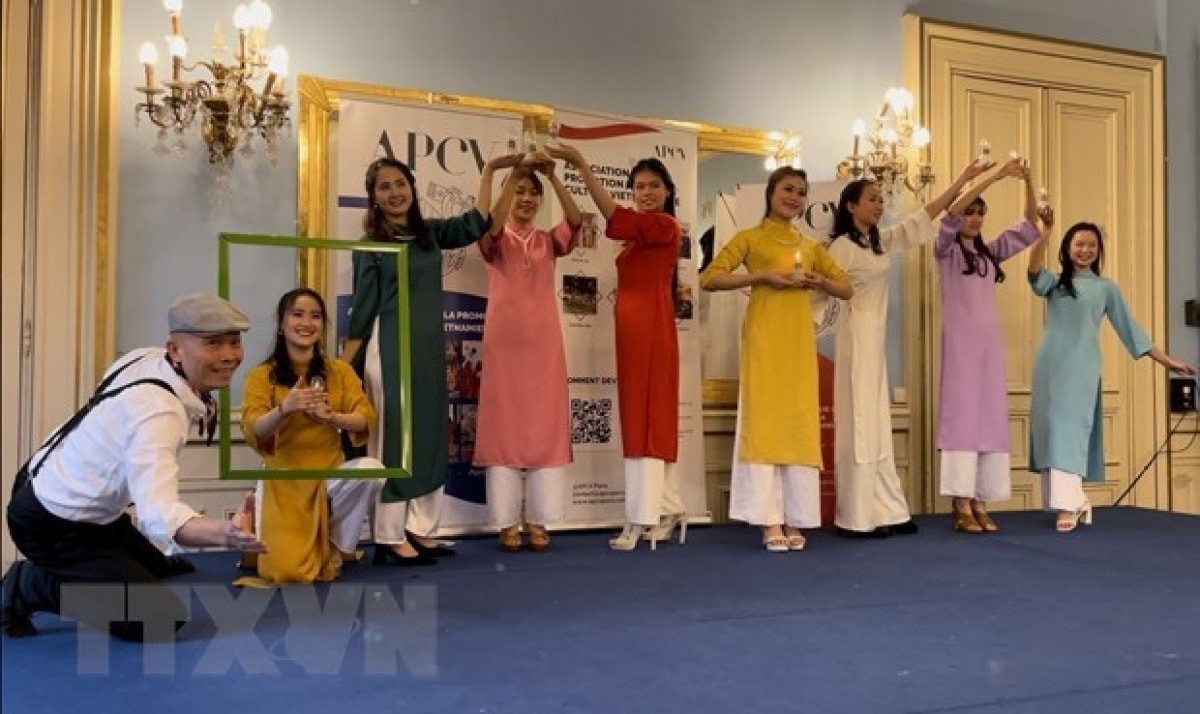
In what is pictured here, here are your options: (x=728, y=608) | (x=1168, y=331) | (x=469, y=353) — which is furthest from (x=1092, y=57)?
(x=728, y=608)

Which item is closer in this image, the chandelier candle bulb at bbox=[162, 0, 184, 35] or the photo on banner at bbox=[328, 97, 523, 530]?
the chandelier candle bulb at bbox=[162, 0, 184, 35]

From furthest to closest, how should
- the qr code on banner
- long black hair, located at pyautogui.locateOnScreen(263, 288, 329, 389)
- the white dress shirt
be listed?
the qr code on banner → long black hair, located at pyautogui.locateOnScreen(263, 288, 329, 389) → the white dress shirt

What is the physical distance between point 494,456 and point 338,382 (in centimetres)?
87

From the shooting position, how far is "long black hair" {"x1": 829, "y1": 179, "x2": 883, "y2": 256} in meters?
4.78

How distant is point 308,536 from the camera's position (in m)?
3.55

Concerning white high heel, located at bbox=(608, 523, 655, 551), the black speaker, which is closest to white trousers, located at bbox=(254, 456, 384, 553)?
white high heel, located at bbox=(608, 523, 655, 551)

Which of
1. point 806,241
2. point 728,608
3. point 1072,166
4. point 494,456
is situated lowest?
point 728,608

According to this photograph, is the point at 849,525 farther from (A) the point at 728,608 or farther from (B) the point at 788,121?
(B) the point at 788,121

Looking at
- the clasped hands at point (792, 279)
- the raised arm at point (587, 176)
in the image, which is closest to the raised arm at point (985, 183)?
the clasped hands at point (792, 279)

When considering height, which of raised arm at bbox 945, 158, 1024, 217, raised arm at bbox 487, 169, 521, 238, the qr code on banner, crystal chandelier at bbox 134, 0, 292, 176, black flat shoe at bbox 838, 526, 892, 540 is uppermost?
crystal chandelier at bbox 134, 0, 292, 176

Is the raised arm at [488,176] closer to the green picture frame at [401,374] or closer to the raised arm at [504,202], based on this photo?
the raised arm at [504,202]

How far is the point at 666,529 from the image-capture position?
15.1ft

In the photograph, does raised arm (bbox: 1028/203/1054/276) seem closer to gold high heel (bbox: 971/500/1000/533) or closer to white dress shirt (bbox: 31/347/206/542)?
gold high heel (bbox: 971/500/1000/533)

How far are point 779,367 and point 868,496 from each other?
2.44ft
